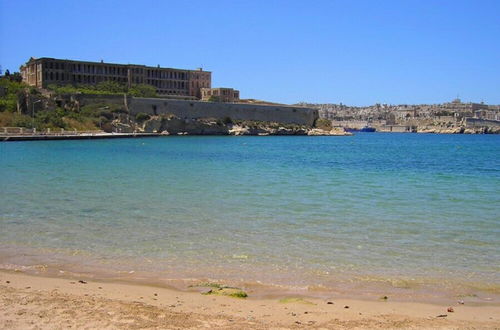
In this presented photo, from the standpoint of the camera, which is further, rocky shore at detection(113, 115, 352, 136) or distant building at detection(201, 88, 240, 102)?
distant building at detection(201, 88, 240, 102)

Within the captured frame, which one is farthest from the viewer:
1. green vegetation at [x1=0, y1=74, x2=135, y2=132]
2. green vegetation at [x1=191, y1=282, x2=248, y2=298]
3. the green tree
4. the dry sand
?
the green tree

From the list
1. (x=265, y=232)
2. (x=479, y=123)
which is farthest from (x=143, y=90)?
(x=479, y=123)

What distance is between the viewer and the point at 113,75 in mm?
81375

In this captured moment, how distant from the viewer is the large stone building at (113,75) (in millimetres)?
73625

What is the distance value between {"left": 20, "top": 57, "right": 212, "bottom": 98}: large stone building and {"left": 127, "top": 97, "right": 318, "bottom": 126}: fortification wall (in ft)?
42.3

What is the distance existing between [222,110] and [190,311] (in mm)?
74585

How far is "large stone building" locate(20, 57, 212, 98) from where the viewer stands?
73.6 m

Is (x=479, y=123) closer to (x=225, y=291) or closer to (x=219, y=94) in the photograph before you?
(x=219, y=94)

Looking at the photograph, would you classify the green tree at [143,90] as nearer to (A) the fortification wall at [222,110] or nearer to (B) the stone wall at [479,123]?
(A) the fortification wall at [222,110]

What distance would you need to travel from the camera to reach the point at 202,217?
10961 mm

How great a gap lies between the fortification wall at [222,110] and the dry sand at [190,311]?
6407 centimetres

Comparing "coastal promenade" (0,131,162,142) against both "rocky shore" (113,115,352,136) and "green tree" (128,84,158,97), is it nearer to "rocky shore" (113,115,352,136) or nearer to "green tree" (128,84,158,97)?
"rocky shore" (113,115,352,136)

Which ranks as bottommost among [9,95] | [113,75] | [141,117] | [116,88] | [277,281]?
[277,281]

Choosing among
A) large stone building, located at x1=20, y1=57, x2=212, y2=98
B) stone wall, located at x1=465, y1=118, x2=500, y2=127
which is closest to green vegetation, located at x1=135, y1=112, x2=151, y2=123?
large stone building, located at x1=20, y1=57, x2=212, y2=98
